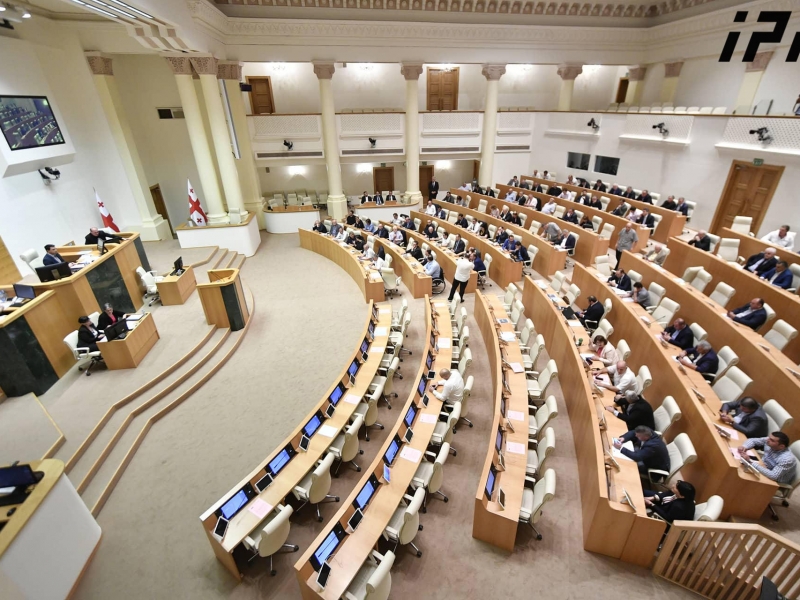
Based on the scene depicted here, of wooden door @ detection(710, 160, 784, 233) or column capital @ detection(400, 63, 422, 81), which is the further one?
column capital @ detection(400, 63, 422, 81)

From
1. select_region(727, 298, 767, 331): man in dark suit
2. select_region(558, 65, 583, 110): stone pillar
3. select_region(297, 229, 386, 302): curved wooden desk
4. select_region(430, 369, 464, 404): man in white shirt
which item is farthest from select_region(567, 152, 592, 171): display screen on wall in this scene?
select_region(430, 369, 464, 404): man in white shirt

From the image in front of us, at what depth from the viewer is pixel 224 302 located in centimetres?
810

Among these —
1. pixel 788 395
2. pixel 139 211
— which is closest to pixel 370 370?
pixel 788 395

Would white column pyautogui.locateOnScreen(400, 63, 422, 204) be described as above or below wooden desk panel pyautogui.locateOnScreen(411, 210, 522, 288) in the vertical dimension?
above

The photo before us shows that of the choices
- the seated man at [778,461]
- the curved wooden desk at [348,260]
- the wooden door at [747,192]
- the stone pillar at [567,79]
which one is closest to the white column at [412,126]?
the curved wooden desk at [348,260]

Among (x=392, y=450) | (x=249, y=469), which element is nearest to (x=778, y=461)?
(x=392, y=450)

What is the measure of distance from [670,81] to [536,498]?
18136 millimetres

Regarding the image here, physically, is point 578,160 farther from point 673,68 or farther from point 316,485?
point 316,485

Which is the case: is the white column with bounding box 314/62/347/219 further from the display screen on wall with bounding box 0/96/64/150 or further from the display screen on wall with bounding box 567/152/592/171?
the display screen on wall with bounding box 567/152/592/171

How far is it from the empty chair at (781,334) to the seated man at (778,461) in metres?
2.57

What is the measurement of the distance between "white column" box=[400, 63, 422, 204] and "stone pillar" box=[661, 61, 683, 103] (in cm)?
965

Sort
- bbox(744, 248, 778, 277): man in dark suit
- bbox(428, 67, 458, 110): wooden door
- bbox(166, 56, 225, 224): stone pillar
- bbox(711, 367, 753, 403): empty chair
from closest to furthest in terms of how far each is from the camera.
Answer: bbox(711, 367, 753, 403): empty chair, bbox(744, 248, 778, 277): man in dark suit, bbox(166, 56, 225, 224): stone pillar, bbox(428, 67, 458, 110): wooden door

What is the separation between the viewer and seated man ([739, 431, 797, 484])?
3.82m

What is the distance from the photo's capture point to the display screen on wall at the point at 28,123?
8531 millimetres
